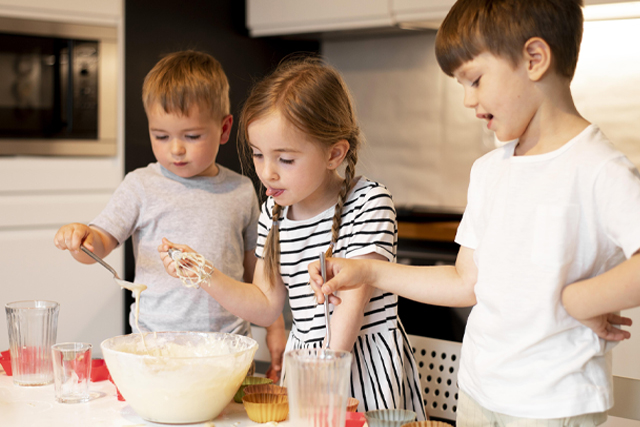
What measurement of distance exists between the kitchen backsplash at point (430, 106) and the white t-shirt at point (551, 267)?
1.70 m

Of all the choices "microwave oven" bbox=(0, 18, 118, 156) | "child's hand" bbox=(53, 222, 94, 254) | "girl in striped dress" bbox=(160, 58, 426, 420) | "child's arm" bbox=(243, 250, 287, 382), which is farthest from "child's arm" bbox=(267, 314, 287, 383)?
"microwave oven" bbox=(0, 18, 118, 156)

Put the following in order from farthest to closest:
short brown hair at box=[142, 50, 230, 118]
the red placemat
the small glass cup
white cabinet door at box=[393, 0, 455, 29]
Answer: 1. white cabinet door at box=[393, 0, 455, 29]
2. short brown hair at box=[142, 50, 230, 118]
3. the red placemat
4. the small glass cup

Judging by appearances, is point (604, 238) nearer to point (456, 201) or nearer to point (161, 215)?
point (161, 215)

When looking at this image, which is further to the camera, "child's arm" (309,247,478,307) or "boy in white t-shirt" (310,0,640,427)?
"child's arm" (309,247,478,307)

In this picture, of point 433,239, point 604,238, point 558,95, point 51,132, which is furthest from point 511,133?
point 51,132

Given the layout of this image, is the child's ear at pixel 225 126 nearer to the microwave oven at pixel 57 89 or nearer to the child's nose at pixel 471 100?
the child's nose at pixel 471 100

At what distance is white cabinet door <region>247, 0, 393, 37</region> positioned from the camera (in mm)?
2410

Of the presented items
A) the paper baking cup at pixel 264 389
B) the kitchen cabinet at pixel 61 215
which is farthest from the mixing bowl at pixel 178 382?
the kitchen cabinet at pixel 61 215

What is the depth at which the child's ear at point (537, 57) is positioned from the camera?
818mm

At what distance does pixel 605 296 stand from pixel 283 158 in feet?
1.87

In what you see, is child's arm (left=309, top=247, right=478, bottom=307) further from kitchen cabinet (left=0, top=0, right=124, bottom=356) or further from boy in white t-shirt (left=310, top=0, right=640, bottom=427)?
kitchen cabinet (left=0, top=0, right=124, bottom=356)

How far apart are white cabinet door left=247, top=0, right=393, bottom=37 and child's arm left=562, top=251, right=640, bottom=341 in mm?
1770

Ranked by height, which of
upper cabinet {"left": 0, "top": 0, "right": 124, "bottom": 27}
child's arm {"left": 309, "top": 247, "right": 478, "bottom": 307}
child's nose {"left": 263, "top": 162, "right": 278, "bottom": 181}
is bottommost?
child's arm {"left": 309, "top": 247, "right": 478, "bottom": 307}

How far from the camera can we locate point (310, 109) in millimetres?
1144
